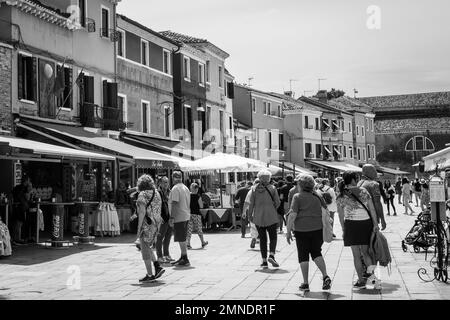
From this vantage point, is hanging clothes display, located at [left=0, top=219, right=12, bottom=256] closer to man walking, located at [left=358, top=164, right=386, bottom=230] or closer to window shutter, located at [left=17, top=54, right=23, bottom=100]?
window shutter, located at [left=17, top=54, right=23, bottom=100]

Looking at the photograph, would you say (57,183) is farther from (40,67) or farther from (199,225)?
(199,225)

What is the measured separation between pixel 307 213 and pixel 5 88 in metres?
12.2

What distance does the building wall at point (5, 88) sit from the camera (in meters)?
18.5

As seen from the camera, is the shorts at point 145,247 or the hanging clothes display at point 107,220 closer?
the shorts at point 145,247

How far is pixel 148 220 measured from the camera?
10438 mm

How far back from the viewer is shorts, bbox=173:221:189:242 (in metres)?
12.4

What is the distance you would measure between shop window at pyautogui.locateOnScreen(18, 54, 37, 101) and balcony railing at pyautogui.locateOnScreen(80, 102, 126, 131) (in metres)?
3.00

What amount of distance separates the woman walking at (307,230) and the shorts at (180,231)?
3422 mm

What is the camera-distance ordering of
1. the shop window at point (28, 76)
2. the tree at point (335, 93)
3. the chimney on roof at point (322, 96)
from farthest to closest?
the tree at point (335, 93)
the chimney on roof at point (322, 96)
the shop window at point (28, 76)

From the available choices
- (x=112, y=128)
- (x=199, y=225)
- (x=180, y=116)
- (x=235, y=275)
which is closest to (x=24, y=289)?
(x=235, y=275)

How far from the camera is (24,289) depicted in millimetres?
10008

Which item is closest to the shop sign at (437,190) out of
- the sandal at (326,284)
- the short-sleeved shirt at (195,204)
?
the sandal at (326,284)

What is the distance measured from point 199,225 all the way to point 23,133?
6.59 metres

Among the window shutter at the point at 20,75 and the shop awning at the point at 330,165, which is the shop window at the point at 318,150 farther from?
the window shutter at the point at 20,75
